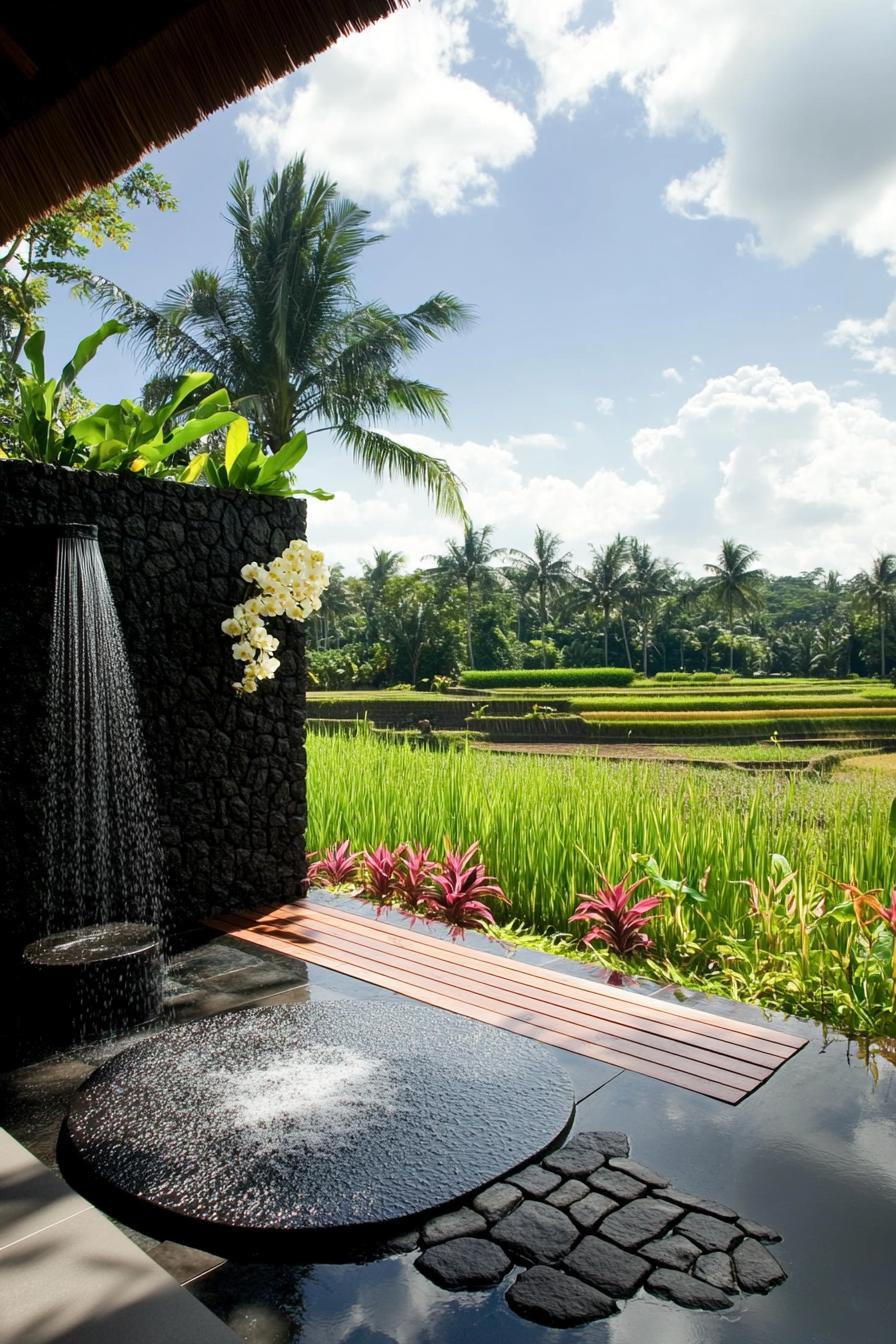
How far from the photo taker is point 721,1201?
5.26ft

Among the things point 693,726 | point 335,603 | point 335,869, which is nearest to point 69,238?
point 335,869

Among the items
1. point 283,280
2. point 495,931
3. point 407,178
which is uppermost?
point 283,280

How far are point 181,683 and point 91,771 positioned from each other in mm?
536

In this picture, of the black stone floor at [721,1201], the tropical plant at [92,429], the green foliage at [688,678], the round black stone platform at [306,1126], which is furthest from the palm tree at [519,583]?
the black stone floor at [721,1201]

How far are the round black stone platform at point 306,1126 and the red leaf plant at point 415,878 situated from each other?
132 centimetres

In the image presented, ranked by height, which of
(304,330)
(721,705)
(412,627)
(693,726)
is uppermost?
(304,330)

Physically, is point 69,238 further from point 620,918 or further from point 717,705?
point 717,705

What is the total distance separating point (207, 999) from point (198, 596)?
1.65 m

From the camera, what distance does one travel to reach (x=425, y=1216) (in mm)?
1568

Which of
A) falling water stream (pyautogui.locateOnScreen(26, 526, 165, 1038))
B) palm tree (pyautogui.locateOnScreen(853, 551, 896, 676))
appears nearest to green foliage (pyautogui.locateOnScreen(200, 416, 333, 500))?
falling water stream (pyautogui.locateOnScreen(26, 526, 165, 1038))

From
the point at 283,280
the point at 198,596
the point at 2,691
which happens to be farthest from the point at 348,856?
the point at 283,280

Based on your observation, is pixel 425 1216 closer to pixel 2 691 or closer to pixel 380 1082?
pixel 380 1082

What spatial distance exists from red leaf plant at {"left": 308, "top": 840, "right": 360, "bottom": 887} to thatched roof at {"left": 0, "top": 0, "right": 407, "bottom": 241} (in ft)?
10.7

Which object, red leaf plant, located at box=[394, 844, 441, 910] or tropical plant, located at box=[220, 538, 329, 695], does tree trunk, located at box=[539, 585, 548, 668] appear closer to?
red leaf plant, located at box=[394, 844, 441, 910]
